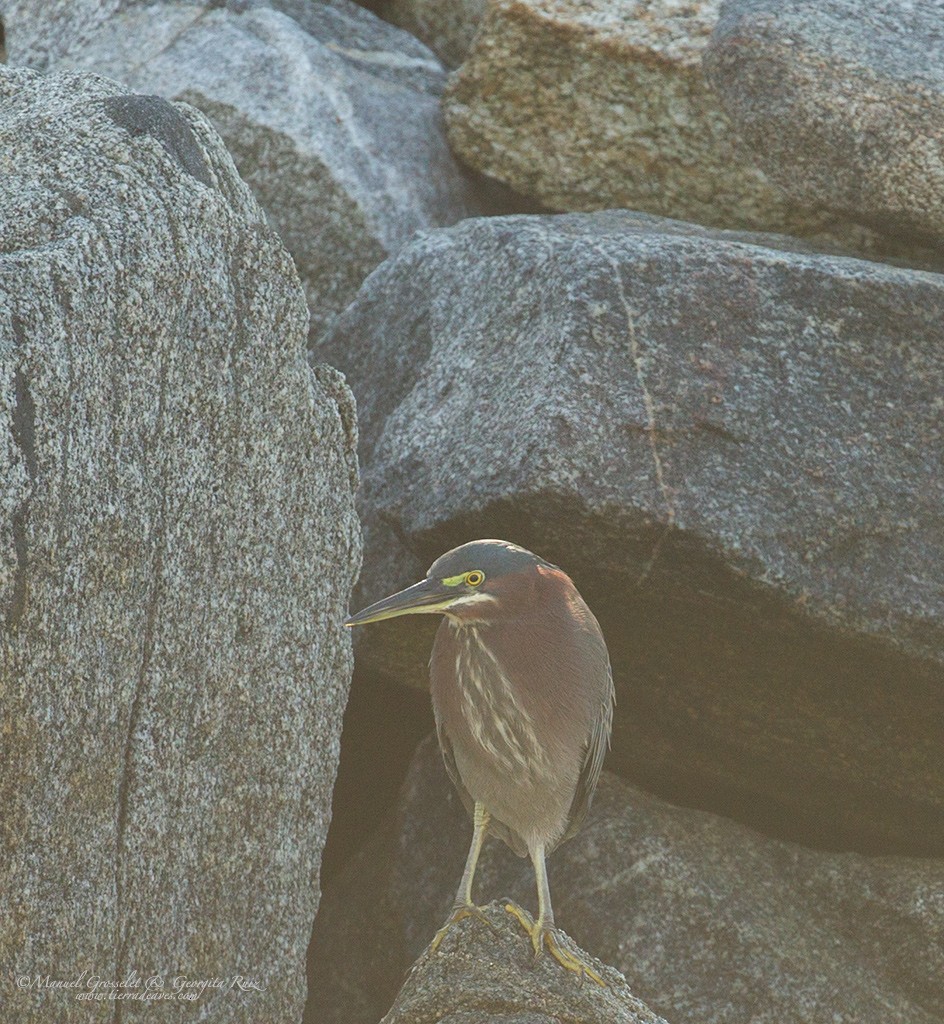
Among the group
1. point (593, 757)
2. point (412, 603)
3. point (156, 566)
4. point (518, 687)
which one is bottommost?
point (593, 757)

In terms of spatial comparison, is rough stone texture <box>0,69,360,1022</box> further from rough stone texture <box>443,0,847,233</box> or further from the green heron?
rough stone texture <box>443,0,847,233</box>

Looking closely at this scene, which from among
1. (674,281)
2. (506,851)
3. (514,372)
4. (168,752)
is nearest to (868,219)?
(674,281)

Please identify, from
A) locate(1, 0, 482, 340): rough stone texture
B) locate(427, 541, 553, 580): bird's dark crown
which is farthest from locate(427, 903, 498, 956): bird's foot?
locate(1, 0, 482, 340): rough stone texture

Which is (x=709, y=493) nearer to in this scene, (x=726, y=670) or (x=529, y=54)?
Result: (x=726, y=670)

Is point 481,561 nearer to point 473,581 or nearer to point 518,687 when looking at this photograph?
point 473,581

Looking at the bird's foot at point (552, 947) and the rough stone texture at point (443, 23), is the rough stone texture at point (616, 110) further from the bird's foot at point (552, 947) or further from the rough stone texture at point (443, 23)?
the bird's foot at point (552, 947)

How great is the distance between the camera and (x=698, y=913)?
16.4ft

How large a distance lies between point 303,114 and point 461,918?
12.8 feet

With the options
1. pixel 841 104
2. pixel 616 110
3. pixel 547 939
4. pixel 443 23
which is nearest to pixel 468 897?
pixel 547 939

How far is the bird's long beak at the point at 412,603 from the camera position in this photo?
4.04m

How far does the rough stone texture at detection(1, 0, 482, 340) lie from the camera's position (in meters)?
6.45

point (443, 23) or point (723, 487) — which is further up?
point (443, 23)

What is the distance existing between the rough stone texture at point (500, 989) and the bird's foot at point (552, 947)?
0.02 m

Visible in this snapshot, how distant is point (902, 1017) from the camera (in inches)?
195
